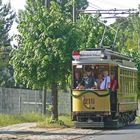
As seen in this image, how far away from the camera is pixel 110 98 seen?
3091 cm

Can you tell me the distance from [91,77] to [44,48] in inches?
108

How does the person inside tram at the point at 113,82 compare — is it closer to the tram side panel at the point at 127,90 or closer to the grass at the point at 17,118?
the tram side panel at the point at 127,90

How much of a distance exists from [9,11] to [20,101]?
45.1 metres

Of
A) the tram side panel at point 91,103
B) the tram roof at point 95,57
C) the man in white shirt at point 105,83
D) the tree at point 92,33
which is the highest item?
the tree at point 92,33

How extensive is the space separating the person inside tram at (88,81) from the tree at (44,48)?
3.66 ft

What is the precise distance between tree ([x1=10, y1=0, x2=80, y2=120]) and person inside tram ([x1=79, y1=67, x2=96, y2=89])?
1.12 metres

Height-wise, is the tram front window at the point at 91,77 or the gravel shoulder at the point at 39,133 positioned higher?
the tram front window at the point at 91,77

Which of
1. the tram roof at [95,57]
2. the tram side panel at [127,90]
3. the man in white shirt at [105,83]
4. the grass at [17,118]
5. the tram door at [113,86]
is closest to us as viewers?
the tram roof at [95,57]

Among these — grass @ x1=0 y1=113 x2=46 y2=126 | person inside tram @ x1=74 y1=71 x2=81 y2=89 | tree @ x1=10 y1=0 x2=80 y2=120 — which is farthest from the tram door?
grass @ x1=0 y1=113 x2=46 y2=126

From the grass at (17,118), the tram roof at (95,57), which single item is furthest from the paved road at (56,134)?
the tram roof at (95,57)

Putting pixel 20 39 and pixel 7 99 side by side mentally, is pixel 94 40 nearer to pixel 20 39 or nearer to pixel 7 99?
pixel 7 99

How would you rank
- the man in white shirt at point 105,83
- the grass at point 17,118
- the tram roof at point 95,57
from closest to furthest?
1. the tram roof at point 95,57
2. the man in white shirt at point 105,83
3. the grass at point 17,118

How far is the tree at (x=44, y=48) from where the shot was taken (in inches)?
1224

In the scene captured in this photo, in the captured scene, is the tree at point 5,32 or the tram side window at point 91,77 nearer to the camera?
the tram side window at point 91,77
